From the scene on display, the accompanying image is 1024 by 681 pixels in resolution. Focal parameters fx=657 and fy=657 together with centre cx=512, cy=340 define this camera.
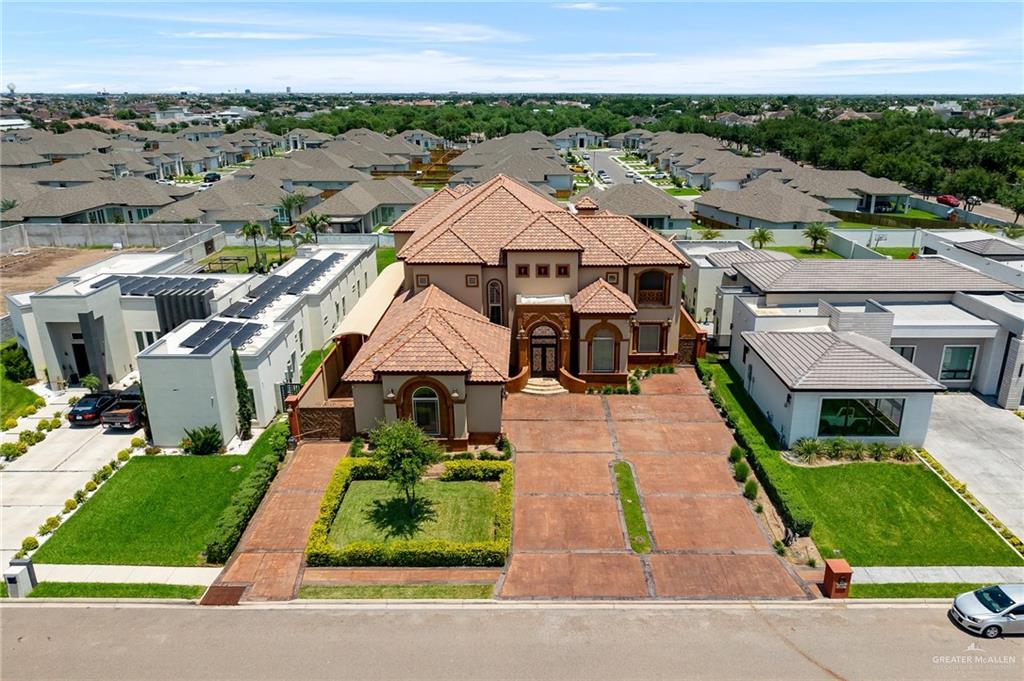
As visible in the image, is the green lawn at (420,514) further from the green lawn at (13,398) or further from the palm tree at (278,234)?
the palm tree at (278,234)

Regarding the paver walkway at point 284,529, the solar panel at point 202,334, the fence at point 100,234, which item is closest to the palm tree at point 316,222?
the fence at point 100,234

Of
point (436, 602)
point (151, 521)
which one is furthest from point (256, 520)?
point (436, 602)

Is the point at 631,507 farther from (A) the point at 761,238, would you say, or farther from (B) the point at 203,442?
(A) the point at 761,238

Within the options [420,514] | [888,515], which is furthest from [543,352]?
[888,515]

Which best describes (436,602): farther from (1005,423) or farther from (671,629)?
(1005,423)

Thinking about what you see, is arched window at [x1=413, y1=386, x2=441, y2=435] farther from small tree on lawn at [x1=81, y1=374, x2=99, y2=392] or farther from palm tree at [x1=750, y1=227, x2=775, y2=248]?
palm tree at [x1=750, y1=227, x2=775, y2=248]

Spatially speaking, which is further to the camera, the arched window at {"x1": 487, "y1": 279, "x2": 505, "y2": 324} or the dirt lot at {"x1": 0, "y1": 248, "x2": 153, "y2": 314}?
the dirt lot at {"x1": 0, "y1": 248, "x2": 153, "y2": 314}

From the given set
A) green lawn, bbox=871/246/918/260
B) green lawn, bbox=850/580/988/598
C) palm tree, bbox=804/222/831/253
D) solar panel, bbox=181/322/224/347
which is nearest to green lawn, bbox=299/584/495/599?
green lawn, bbox=850/580/988/598
